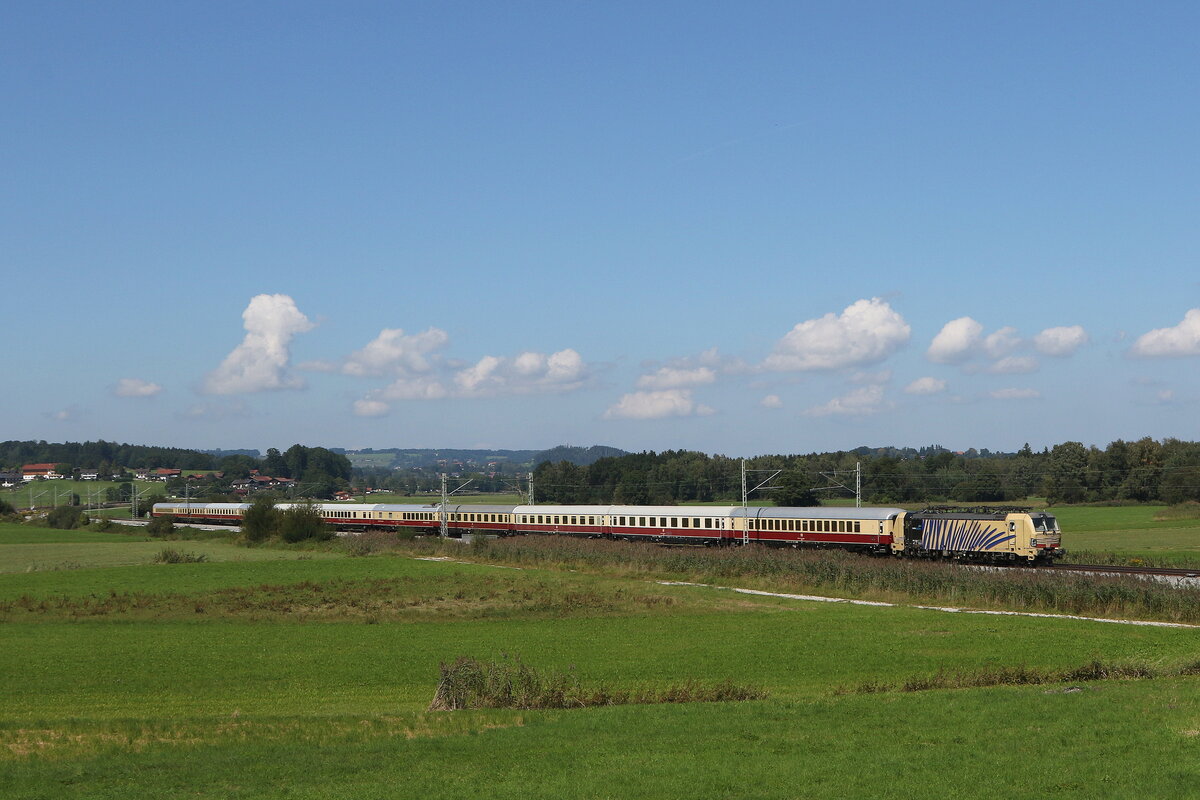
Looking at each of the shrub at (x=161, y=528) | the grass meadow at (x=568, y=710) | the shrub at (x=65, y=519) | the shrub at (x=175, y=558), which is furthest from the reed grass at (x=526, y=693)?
the shrub at (x=65, y=519)

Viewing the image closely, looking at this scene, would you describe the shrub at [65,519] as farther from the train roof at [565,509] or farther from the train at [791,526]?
the train roof at [565,509]

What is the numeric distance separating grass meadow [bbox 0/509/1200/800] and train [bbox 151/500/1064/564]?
559 inches

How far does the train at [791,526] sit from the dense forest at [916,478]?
915 inches

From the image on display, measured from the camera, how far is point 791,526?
73.1 metres

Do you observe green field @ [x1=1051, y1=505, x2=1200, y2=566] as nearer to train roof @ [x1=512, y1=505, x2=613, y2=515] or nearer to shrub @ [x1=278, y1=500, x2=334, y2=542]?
train roof @ [x1=512, y1=505, x2=613, y2=515]

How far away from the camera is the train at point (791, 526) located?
200ft

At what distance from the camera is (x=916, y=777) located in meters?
16.0

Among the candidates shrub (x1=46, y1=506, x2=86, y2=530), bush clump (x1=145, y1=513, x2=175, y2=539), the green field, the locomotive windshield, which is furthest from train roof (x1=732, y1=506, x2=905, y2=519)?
shrub (x1=46, y1=506, x2=86, y2=530)

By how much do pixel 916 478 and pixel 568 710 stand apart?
12499 centimetres

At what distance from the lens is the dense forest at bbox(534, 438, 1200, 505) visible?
4938 inches

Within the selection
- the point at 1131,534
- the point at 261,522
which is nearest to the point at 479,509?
the point at 261,522

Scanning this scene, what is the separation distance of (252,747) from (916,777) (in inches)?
465

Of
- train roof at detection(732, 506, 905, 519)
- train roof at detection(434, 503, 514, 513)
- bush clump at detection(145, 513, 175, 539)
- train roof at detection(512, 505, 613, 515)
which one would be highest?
train roof at detection(732, 506, 905, 519)

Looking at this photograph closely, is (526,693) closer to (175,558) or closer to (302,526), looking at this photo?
(175,558)
